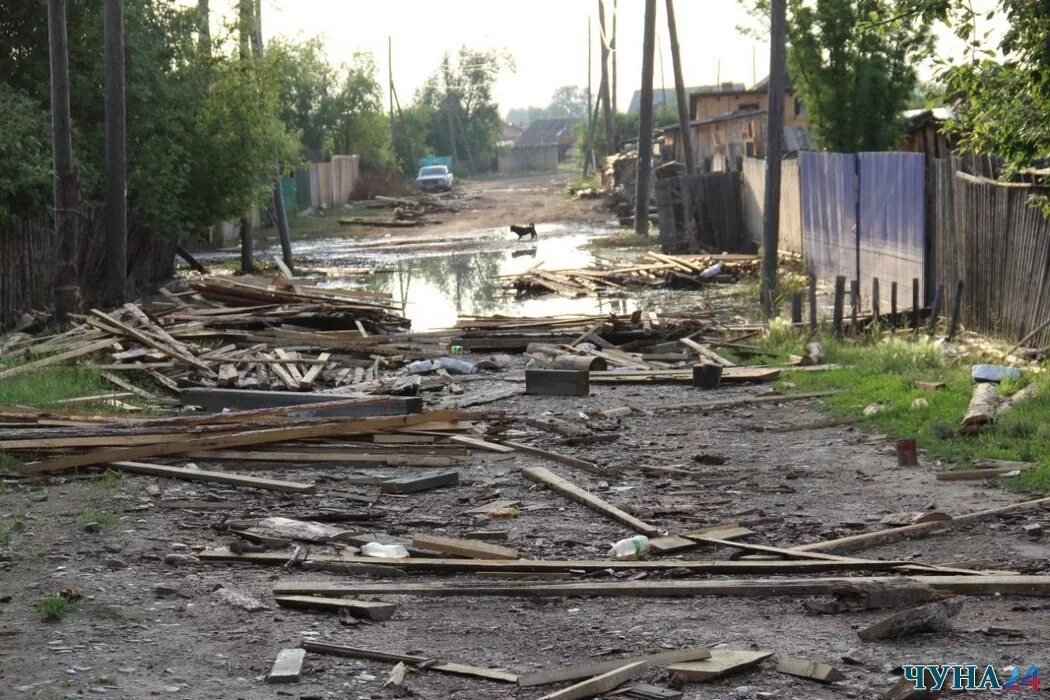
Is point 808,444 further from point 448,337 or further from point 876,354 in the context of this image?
point 448,337

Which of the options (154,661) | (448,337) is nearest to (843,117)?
(448,337)

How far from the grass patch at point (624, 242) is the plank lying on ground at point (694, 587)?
90.3 ft

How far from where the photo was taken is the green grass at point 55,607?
6297mm

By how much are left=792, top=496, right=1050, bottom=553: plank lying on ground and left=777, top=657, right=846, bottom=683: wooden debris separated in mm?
1889

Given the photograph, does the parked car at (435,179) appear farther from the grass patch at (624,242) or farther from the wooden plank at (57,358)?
the wooden plank at (57,358)

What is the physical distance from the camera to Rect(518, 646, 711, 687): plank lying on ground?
18.0ft

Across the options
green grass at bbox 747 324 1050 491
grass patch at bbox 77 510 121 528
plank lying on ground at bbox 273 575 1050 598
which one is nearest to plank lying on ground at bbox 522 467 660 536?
plank lying on ground at bbox 273 575 1050 598

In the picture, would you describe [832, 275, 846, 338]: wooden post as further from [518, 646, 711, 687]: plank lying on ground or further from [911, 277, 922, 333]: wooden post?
[518, 646, 711, 687]: plank lying on ground

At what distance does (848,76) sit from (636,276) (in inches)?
241

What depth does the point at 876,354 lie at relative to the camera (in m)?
14.5

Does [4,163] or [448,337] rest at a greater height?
[4,163]

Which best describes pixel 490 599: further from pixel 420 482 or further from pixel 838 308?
pixel 838 308

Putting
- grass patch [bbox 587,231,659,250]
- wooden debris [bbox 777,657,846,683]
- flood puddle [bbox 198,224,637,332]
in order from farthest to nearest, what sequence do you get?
grass patch [bbox 587,231,659,250]
flood puddle [bbox 198,224,637,332]
wooden debris [bbox 777,657,846,683]

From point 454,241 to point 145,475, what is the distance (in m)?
31.5
